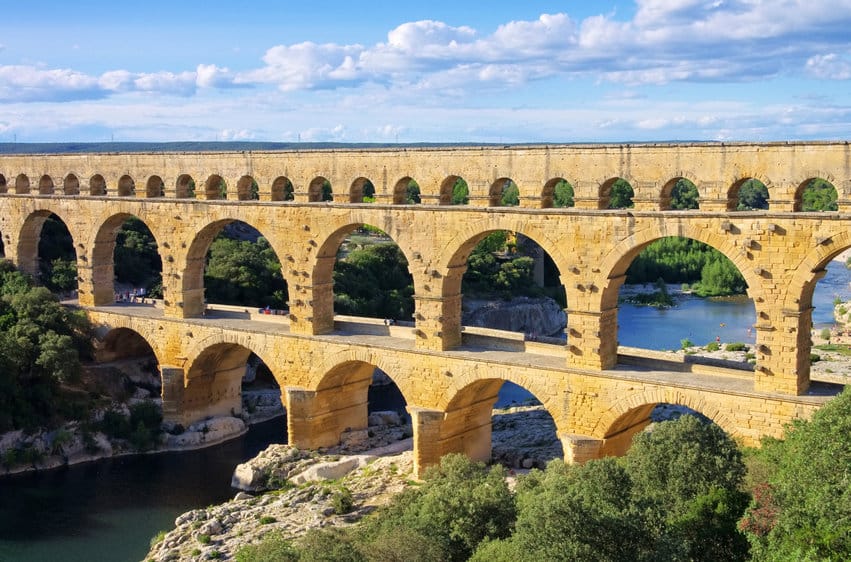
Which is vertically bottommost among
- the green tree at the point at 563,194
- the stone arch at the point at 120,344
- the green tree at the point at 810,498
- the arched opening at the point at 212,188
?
the stone arch at the point at 120,344

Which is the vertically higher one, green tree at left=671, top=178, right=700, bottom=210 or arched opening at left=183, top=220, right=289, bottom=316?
green tree at left=671, top=178, right=700, bottom=210

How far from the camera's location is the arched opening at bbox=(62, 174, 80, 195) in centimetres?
2945

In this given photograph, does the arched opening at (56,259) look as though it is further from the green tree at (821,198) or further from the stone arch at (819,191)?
the green tree at (821,198)

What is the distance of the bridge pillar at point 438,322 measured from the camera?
844 inches

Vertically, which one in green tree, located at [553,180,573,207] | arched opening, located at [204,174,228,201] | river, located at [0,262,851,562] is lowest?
river, located at [0,262,851,562]

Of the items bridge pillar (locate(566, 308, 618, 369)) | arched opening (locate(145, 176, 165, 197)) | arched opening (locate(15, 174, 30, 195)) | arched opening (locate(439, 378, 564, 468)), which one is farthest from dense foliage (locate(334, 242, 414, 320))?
bridge pillar (locate(566, 308, 618, 369))

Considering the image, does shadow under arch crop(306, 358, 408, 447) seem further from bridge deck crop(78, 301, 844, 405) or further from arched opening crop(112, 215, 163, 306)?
arched opening crop(112, 215, 163, 306)

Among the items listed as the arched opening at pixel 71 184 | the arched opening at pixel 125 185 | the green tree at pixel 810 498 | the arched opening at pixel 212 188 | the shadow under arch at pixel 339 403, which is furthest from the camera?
the arched opening at pixel 71 184

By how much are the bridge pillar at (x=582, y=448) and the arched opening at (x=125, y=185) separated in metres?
14.7

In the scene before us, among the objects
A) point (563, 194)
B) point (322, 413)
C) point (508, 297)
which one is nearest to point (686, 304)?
point (563, 194)

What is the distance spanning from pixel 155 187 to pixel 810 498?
20.0 meters

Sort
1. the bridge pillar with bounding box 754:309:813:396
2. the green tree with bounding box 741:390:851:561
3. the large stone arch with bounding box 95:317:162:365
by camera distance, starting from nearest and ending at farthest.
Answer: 1. the green tree with bounding box 741:390:851:561
2. the bridge pillar with bounding box 754:309:813:396
3. the large stone arch with bounding box 95:317:162:365

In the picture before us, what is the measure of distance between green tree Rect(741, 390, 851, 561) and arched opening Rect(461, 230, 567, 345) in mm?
25750

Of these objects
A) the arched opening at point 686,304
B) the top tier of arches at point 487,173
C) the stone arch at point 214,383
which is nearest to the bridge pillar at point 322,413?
the stone arch at point 214,383
